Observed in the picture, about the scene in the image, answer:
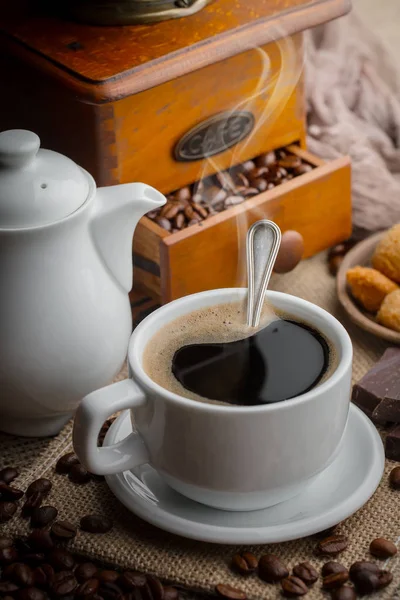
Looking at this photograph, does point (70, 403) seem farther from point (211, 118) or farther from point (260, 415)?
point (211, 118)

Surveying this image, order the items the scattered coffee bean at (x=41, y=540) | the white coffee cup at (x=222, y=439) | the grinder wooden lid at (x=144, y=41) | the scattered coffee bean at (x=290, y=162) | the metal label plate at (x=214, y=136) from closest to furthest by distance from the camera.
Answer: the white coffee cup at (x=222, y=439), the scattered coffee bean at (x=41, y=540), the grinder wooden lid at (x=144, y=41), the metal label plate at (x=214, y=136), the scattered coffee bean at (x=290, y=162)

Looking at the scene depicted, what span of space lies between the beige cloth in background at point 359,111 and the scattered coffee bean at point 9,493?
3.19 ft

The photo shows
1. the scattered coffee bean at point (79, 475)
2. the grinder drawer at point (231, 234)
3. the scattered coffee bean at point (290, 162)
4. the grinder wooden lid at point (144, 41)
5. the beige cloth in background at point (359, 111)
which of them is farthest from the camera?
the beige cloth in background at point (359, 111)

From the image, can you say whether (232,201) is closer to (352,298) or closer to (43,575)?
(352,298)

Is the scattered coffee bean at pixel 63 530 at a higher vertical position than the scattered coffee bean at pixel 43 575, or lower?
lower

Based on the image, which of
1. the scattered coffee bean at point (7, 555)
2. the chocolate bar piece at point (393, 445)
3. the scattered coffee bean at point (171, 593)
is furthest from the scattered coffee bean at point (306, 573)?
the scattered coffee bean at point (7, 555)

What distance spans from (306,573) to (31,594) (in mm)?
335

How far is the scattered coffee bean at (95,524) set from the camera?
1.19 metres

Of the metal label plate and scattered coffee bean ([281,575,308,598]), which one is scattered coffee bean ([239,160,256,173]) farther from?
scattered coffee bean ([281,575,308,598])

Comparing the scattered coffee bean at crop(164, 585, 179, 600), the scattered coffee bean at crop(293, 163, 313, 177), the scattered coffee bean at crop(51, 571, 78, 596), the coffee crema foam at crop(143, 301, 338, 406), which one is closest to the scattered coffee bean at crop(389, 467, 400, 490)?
the coffee crema foam at crop(143, 301, 338, 406)

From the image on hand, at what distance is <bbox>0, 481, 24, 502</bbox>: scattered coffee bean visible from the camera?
1.26 metres

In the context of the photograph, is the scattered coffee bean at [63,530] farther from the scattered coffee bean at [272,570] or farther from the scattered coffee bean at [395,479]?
the scattered coffee bean at [395,479]

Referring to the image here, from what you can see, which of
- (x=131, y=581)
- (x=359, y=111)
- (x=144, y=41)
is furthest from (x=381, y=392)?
(x=359, y=111)

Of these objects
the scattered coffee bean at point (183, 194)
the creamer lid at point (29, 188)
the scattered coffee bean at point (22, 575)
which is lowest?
the scattered coffee bean at point (22, 575)
